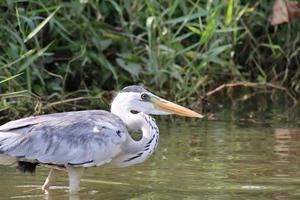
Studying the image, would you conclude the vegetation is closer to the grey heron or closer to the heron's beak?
the heron's beak

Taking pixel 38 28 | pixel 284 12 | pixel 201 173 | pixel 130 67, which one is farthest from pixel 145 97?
pixel 284 12

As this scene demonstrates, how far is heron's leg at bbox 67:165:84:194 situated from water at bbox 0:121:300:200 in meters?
0.06

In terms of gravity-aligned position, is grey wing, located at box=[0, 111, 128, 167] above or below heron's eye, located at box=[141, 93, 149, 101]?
below

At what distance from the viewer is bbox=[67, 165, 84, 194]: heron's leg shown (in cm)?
678

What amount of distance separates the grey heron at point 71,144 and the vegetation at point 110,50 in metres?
2.11

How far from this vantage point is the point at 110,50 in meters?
10.6

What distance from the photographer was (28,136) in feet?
22.3

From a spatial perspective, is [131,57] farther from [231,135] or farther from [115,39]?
[231,135]

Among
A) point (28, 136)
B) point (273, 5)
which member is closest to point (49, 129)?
point (28, 136)

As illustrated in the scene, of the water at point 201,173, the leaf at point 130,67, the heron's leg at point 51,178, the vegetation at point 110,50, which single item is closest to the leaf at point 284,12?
the vegetation at point 110,50

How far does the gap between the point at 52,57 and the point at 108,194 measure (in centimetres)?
359

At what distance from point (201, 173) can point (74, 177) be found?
1150 mm

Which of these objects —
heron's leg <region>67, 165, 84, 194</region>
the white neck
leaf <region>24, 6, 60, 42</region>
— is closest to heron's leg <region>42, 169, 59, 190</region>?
heron's leg <region>67, 165, 84, 194</region>

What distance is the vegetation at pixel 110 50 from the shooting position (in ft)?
30.7
